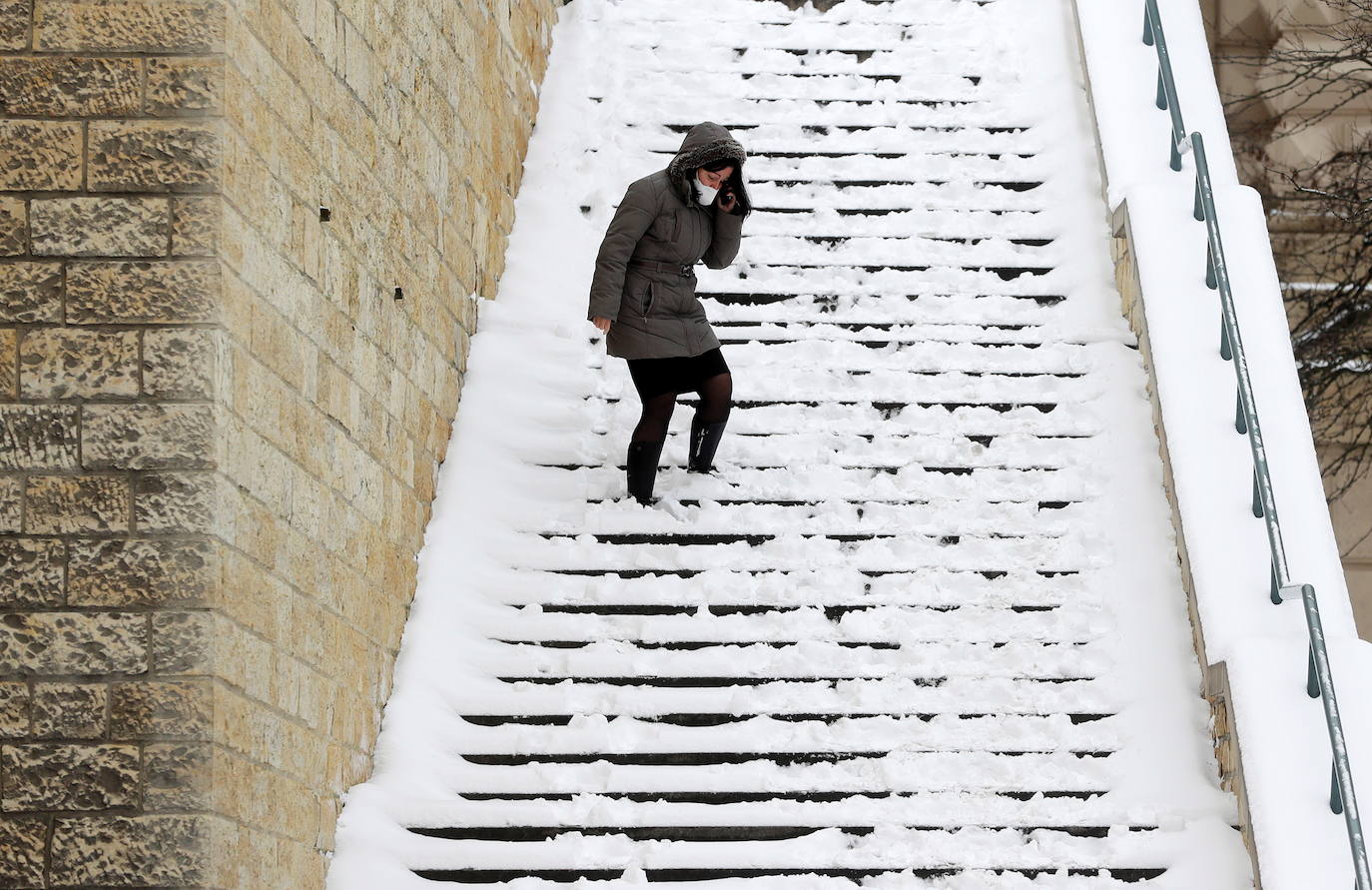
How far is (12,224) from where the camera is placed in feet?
12.5

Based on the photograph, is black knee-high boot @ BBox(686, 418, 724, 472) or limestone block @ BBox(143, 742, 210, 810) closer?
limestone block @ BBox(143, 742, 210, 810)

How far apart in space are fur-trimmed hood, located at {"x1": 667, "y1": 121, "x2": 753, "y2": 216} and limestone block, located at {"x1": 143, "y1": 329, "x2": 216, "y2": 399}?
2344mm

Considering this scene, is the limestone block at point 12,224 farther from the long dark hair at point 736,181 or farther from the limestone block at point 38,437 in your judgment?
the long dark hair at point 736,181

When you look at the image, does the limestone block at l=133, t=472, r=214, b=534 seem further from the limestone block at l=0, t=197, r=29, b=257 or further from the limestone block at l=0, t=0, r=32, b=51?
the limestone block at l=0, t=0, r=32, b=51

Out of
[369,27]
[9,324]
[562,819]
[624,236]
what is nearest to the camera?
[9,324]

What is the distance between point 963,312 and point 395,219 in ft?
8.24

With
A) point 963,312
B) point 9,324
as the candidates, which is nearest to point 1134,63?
point 963,312

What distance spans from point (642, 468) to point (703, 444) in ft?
0.91

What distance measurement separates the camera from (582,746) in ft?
16.7

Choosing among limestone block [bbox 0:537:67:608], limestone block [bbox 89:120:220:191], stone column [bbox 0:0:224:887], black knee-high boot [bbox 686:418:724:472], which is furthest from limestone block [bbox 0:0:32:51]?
black knee-high boot [bbox 686:418:724:472]

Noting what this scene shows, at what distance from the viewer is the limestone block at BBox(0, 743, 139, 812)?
3678mm

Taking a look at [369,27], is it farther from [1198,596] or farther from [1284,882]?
[1284,882]

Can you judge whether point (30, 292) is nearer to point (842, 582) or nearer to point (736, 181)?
point (736, 181)

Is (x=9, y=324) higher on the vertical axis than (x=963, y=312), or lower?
lower
